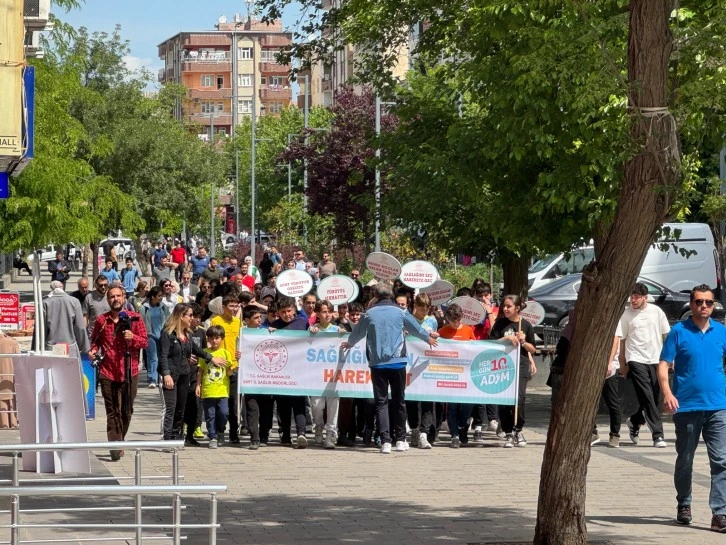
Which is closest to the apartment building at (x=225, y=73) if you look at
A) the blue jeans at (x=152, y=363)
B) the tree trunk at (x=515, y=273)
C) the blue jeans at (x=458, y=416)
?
the tree trunk at (x=515, y=273)

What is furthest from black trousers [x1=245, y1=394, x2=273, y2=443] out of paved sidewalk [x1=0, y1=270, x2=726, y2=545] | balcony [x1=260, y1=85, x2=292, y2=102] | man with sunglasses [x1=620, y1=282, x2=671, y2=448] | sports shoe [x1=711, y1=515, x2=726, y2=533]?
balcony [x1=260, y1=85, x2=292, y2=102]

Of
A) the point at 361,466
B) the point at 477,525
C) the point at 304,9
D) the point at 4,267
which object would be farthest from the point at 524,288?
the point at 4,267

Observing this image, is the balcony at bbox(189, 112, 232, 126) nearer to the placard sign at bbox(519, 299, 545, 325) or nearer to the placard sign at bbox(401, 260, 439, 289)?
the placard sign at bbox(401, 260, 439, 289)

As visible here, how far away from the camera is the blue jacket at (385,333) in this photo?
625 inches

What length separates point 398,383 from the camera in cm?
1602

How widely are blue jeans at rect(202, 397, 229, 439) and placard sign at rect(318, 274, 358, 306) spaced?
124 inches

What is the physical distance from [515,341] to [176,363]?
388 cm

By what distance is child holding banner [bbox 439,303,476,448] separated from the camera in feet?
55.0

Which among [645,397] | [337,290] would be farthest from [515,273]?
[645,397]

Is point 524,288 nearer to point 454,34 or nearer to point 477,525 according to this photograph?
point 454,34

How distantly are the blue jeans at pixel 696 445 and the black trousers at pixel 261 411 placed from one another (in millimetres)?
6335

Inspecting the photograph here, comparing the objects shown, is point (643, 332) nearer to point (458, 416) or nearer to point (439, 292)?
point (458, 416)

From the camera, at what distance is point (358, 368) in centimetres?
1689

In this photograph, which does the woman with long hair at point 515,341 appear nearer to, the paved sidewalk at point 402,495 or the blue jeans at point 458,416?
the paved sidewalk at point 402,495
